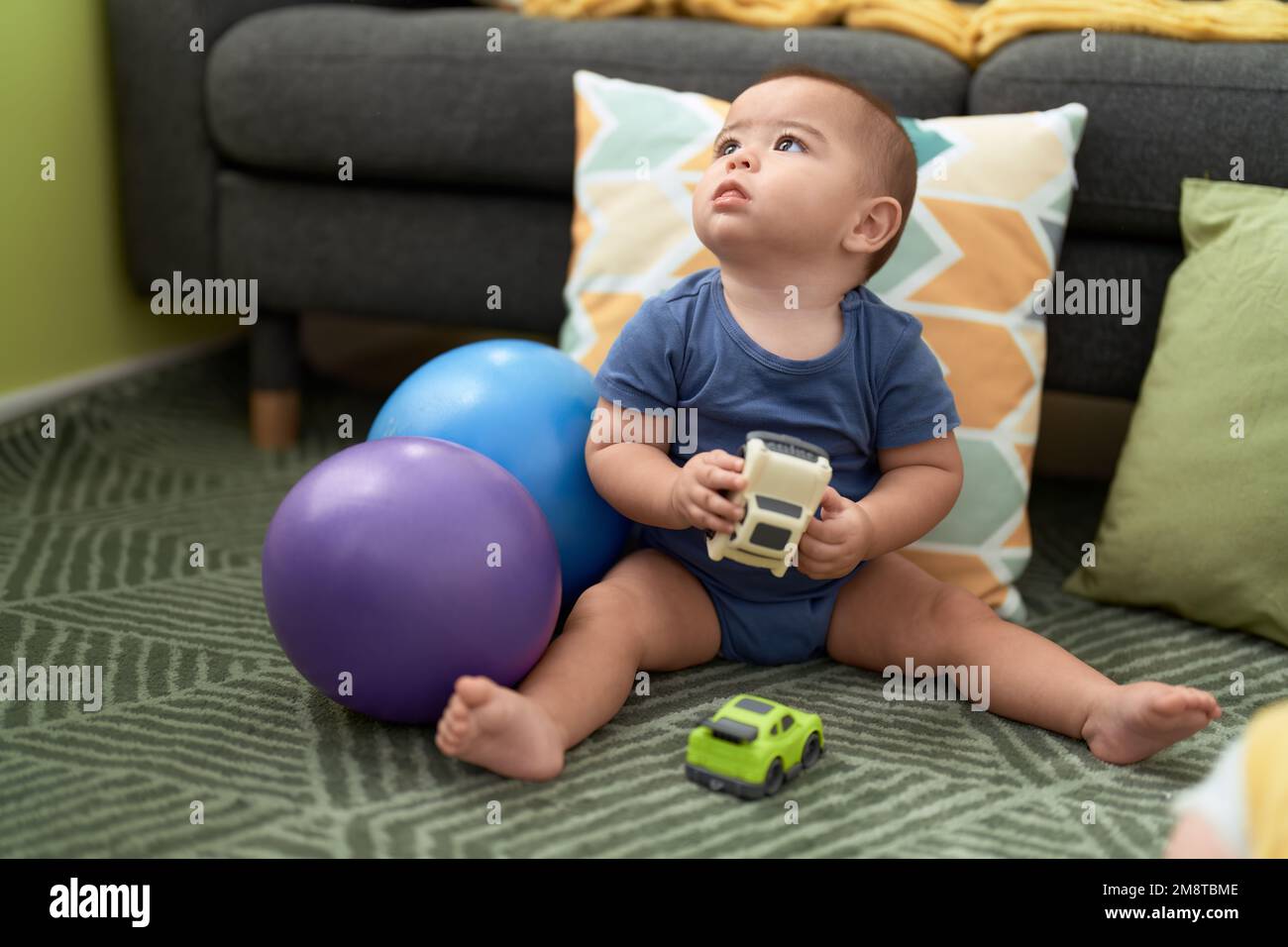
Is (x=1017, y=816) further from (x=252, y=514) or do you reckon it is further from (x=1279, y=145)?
(x=252, y=514)

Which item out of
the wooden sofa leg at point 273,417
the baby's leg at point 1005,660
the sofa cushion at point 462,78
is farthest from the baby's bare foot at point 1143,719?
the wooden sofa leg at point 273,417

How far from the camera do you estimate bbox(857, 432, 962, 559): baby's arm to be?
1054 millimetres

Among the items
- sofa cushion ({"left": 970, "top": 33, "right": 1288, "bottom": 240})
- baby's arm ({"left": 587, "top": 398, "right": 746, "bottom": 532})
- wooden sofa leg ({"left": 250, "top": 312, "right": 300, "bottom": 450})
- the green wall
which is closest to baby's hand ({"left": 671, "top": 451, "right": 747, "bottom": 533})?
baby's arm ({"left": 587, "top": 398, "right": 746, "bottom": 532})

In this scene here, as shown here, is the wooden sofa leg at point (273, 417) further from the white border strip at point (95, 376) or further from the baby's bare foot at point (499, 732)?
the baby's bare foot at point (499, 732)

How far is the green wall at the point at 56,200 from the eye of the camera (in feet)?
5.19

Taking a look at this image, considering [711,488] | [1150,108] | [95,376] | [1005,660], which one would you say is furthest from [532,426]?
[95,376]

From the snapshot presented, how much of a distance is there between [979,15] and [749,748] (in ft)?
3.23

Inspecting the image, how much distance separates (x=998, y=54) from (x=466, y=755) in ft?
3.19

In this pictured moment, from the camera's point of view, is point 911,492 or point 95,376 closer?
point 911,492

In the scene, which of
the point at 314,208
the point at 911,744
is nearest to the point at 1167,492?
the point at 911,744

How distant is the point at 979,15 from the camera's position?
1476 millimetres

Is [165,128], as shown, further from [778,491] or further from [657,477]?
[778,491]

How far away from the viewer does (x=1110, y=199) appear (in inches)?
52.2

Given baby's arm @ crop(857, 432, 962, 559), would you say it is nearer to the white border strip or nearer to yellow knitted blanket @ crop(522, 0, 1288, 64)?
yellow knitted blanket @ crop(522, 0, 1288, 64)
